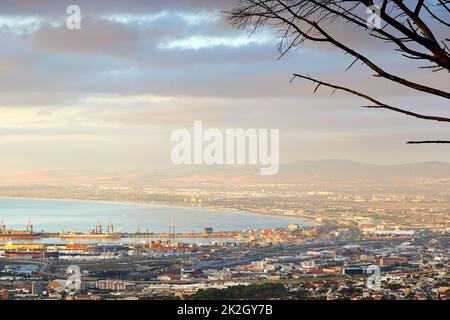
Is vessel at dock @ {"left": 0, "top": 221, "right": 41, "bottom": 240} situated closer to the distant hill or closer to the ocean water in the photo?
the ocean water

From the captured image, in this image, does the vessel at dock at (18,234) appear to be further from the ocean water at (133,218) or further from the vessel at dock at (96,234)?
the vessel at dock at (96,234)

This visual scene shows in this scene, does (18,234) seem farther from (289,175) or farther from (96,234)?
(289,175)

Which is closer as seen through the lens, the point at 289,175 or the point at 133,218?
the point at 289,175

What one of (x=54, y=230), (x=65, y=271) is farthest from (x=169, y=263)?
(x=54, y=230)

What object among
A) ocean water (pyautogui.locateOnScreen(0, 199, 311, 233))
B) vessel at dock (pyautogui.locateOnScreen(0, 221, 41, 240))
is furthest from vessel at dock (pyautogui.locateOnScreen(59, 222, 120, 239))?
vessel at dock (pyautogui.locateOnScreen(0, 221, 41, 240))

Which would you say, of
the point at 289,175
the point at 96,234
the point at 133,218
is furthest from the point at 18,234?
the point at 289,175

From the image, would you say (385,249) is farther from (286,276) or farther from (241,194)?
(286,276)

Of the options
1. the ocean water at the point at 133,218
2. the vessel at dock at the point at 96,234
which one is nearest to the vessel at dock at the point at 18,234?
the ocean water at the point at 133,218

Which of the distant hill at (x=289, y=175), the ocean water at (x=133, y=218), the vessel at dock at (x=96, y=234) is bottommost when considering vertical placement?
the vessel at dock at (x=96, y=234)
